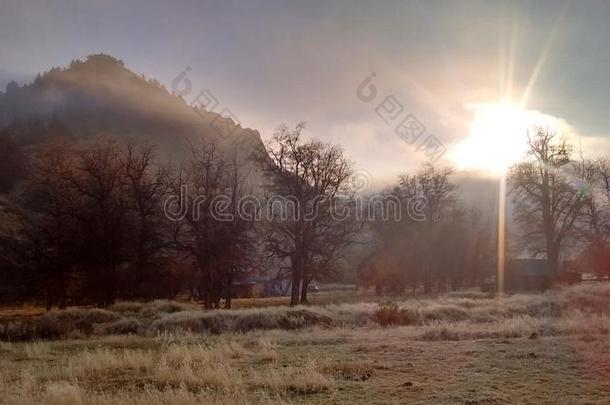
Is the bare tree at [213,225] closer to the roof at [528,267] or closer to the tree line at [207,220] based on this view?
the tree line at [207,220]

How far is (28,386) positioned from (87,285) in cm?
3473

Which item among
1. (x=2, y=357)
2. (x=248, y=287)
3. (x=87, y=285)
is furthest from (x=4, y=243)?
(x=2, y=357)

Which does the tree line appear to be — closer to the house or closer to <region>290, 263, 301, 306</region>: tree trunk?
<region>290, 263, 301, 306</region>: tree trunk

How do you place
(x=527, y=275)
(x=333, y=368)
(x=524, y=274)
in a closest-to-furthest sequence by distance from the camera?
(x=333, y=368), (x=527, y=275), (x=524, y=274)

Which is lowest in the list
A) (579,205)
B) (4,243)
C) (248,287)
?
(248,287)

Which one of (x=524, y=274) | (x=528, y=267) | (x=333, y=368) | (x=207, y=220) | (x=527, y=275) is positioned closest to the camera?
(x=333, y=368)

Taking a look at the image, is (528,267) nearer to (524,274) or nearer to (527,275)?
(524,274)

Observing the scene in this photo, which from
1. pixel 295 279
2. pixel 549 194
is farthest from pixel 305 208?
→ pixel 549 194

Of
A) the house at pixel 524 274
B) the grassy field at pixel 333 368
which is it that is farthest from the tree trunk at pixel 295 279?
the house at pixel 524 274

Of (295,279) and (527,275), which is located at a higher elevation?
(527,275)

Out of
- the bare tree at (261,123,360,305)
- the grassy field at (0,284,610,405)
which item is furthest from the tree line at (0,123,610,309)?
the grassy field at (0,284,610,405)

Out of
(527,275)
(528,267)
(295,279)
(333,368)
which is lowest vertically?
(333,368)

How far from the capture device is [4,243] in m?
76.9

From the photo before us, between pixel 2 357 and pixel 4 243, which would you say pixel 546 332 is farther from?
pixel 4 243
